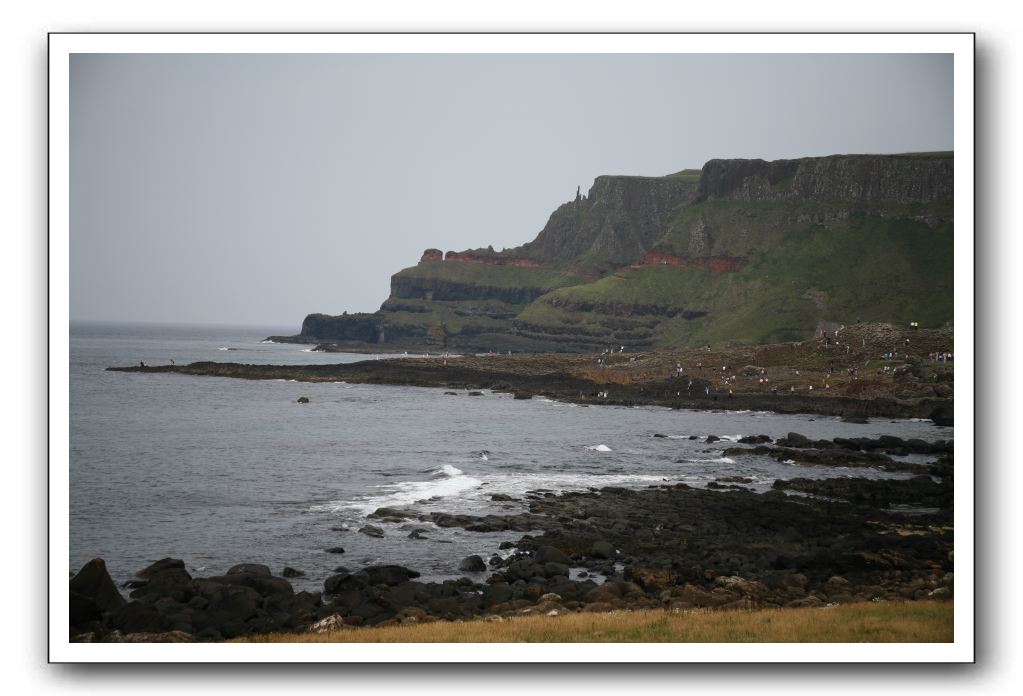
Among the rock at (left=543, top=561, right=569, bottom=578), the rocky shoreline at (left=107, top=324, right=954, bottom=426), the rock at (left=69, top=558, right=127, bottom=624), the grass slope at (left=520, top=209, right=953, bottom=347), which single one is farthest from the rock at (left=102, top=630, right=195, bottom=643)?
the grass slope at (left=520, top=209, right=953, bottom=347)

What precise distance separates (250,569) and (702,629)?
1021 centimetres

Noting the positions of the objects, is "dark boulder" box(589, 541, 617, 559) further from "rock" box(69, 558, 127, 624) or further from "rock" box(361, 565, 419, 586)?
"rock" box(69, 558, 127, 624)

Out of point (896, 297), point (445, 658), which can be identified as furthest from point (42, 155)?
point (896, 297)

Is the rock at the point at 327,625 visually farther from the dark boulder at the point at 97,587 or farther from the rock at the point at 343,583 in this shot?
the dark boulder at the point at 97,587

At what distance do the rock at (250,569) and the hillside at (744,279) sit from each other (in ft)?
229

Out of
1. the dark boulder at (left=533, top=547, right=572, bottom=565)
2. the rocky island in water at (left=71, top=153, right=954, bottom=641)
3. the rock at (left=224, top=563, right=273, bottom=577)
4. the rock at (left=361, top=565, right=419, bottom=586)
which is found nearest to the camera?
the rocky island in water at (left=71, top=153, right=954, bottom=641)

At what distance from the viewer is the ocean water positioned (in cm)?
2150

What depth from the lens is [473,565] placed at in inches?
789

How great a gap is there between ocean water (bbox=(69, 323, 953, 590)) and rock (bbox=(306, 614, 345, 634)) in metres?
3.26

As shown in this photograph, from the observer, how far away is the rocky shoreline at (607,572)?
15.7 m

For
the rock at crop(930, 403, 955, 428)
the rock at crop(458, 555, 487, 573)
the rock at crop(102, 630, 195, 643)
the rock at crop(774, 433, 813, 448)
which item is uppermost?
the rock at crop(930, 403, 955, 428)

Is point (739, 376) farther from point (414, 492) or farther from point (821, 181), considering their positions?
point (821, 181)

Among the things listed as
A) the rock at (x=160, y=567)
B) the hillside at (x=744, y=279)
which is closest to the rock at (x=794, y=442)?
the rock at (x=160, y=567)

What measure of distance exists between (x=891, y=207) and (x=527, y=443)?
291 feet
